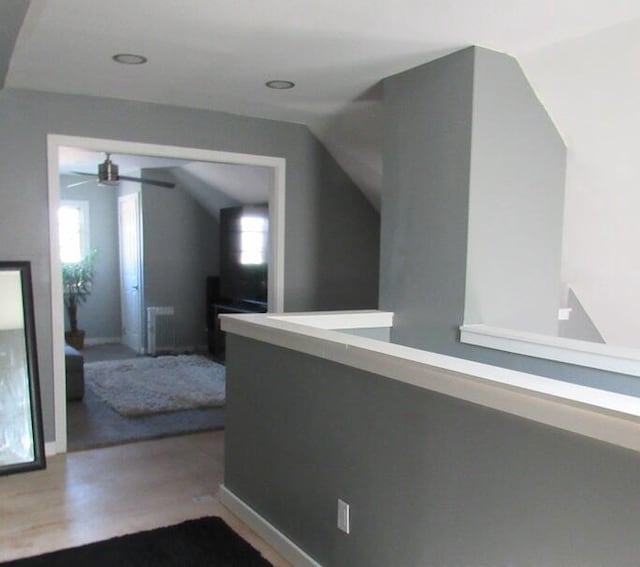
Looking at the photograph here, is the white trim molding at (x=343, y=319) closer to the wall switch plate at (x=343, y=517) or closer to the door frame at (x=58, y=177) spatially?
the wall switch plate at (x=343, y=517)

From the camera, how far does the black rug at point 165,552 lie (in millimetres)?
2490

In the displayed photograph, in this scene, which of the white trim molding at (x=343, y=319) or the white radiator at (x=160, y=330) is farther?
the white radiator at (x=160, y=330)

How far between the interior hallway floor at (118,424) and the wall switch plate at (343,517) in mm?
2267

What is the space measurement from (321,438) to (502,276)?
1343 mm

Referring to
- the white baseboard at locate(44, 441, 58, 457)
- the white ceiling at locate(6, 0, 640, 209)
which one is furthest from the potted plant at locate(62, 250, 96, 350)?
the white ceiling at locate(6, 0, 640, 209)

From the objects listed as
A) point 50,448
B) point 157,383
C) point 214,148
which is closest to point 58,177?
point 214,148

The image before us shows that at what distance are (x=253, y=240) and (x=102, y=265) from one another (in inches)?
111

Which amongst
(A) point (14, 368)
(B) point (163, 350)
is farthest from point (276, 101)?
(B) point (163, 350)

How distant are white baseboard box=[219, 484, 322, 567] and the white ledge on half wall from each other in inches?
49.3

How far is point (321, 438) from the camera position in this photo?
91.7 inches

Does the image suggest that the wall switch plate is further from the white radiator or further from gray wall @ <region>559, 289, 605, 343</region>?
the white radiator

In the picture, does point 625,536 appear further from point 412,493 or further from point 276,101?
point 276,101

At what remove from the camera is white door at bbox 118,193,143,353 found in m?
7.59

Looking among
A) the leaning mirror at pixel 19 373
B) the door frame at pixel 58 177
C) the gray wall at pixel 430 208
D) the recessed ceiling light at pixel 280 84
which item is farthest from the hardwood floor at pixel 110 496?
the recessed ceiling light at pixel 280 84
